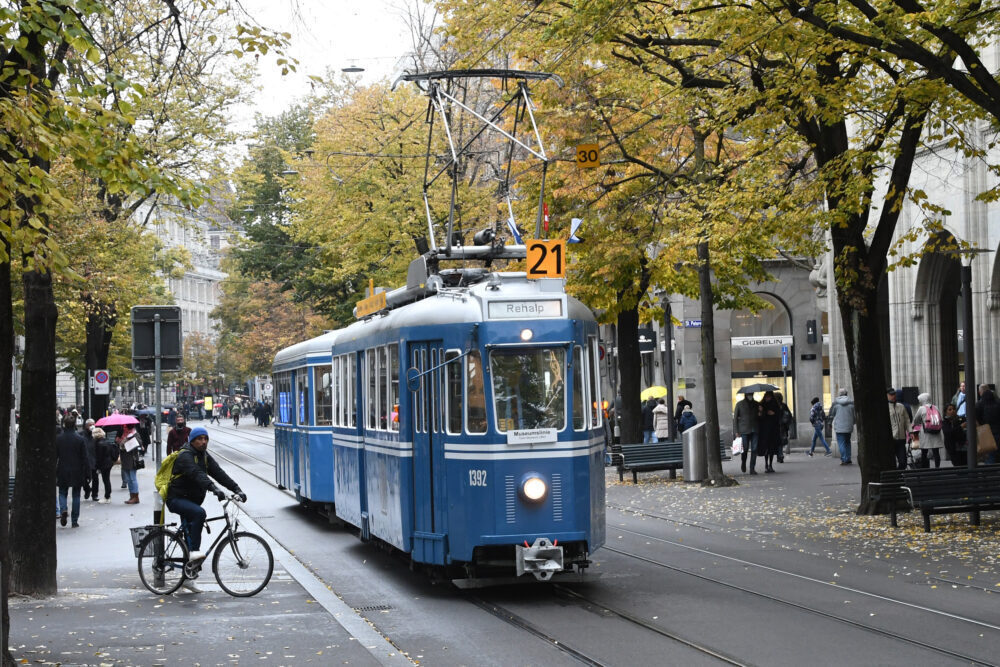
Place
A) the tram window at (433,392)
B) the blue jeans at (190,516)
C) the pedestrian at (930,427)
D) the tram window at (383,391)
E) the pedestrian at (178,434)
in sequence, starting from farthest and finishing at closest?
the pedestrian at (930,427), the pedestrian at (178,434), the tram window at (383,391), the blue jeans at (190,516), the tram window at (433,392)

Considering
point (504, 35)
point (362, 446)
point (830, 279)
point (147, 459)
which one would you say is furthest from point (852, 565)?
point (147, 459)

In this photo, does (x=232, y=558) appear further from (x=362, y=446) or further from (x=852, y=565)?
(x=852, y=565)

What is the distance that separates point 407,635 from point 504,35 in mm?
10463

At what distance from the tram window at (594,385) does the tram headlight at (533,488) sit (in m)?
0.80

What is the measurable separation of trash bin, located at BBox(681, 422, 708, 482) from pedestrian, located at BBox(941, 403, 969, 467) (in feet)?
15.1

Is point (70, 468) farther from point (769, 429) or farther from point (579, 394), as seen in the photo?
point (769, 429)

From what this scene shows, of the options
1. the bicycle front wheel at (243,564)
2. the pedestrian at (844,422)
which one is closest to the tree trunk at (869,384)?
the bicycle front wheel at (243,564)

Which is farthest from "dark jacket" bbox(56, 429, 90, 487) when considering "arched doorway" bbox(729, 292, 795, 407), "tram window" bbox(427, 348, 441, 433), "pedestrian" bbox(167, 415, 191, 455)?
"arched doorway" bbox(729, 292, 795, 407)

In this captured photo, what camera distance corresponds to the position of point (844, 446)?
30984 mm

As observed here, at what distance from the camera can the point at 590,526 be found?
1276cm

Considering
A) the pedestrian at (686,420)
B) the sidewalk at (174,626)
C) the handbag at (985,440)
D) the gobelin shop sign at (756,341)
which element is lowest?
the sidewalk at (174,626)

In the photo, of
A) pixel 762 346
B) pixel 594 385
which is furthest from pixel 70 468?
pixel 762 346

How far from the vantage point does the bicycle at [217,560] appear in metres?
13.6

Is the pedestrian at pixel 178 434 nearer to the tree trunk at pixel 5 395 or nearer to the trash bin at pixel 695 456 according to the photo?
the tree trunk at pixel 5 395
